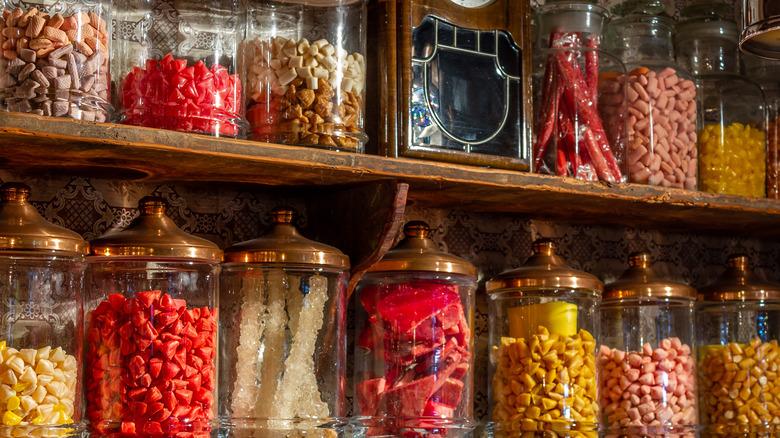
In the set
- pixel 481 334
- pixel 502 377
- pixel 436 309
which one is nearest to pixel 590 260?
pixel 481 334

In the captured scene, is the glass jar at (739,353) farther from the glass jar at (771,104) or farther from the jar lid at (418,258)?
the jar lid at (418,258)

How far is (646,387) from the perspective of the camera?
1.50m

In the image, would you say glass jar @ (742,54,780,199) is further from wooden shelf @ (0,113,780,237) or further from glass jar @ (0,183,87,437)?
glass jar @ (0,183,87,437)

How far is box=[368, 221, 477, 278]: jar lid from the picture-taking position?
1.31 metres

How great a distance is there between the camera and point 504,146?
1.39 meters

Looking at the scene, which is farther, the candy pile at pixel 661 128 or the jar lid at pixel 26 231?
the candy pile at pixel 661 128

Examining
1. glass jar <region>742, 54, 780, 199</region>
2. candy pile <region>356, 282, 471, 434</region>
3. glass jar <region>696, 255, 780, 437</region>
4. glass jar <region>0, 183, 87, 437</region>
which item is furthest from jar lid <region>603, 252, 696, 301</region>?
glass jar <region>0, 183, 87, 437</region>

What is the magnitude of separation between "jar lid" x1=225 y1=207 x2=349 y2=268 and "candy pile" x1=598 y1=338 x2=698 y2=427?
0.53 metres

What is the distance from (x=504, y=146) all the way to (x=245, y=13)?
0.42 m

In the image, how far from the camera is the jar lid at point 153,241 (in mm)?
1111

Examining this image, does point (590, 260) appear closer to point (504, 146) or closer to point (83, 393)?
point (504, 146)

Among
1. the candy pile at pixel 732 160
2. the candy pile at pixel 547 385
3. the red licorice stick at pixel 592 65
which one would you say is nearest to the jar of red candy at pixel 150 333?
the candy pile at pixel 547 385

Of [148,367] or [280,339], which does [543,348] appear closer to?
[280,339]

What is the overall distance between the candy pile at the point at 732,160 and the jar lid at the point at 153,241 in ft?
2.91
